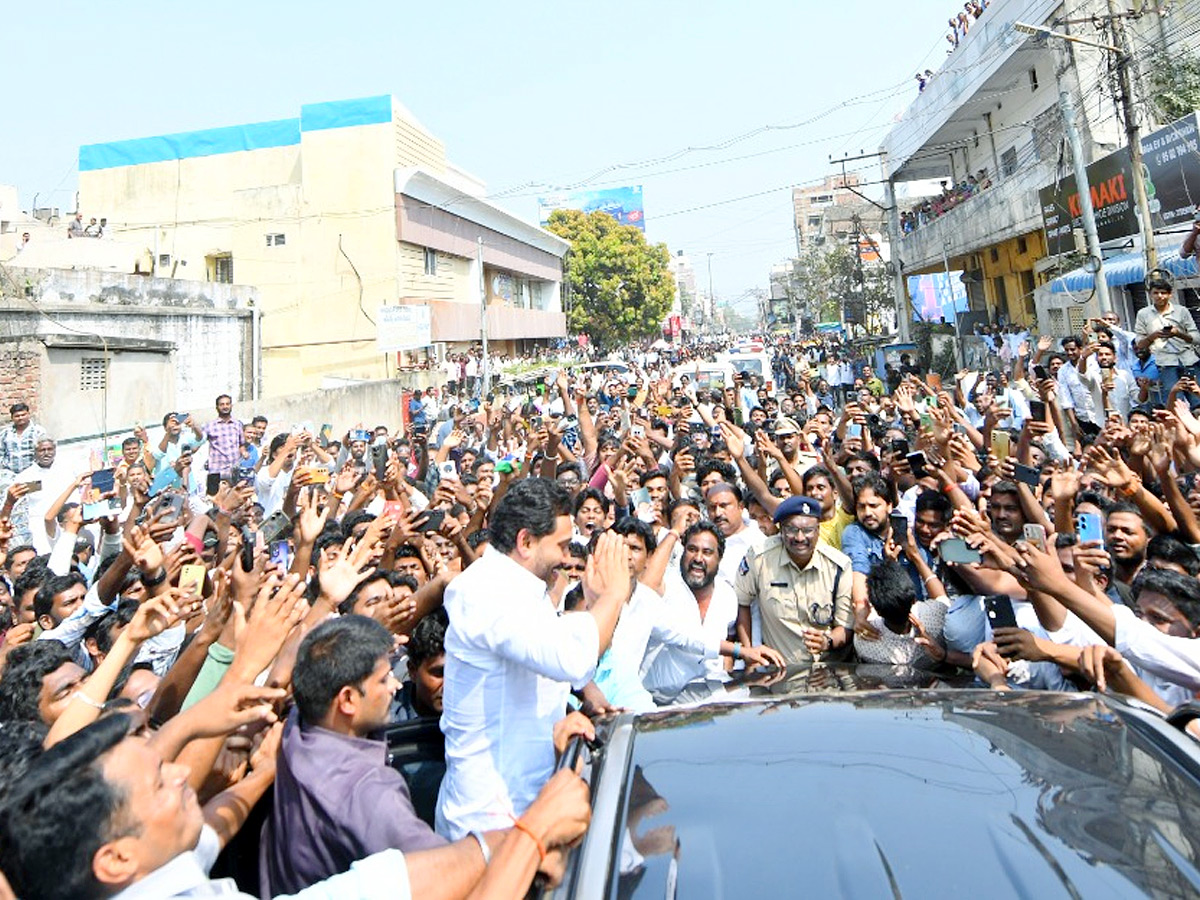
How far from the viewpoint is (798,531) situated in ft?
13.8

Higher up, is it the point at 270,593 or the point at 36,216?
the point at 36,216

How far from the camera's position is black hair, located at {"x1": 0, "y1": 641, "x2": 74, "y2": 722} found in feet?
9.93

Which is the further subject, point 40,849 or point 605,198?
point 605,198

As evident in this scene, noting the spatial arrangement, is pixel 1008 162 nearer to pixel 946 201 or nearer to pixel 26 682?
pixel 946 201

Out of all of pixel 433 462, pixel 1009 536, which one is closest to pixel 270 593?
pixel 1009 536

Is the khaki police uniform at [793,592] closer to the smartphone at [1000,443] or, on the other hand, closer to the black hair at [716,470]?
the black hair at [716,470]

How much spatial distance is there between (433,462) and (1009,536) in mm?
6285

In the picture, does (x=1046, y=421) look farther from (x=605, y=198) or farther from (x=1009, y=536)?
(x=605, y=198)

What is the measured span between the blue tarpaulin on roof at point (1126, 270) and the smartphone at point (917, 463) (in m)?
9.73

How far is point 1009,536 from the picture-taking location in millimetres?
4648

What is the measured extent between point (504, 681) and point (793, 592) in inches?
84.7

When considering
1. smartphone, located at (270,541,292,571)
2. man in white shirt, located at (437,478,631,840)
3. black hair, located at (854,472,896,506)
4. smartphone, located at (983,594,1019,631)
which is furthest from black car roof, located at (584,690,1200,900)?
smartphone, located at (270,541,292,571)

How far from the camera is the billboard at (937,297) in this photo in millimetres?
27989

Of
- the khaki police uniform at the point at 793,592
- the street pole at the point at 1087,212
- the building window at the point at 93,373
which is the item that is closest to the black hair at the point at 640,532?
the khaki police uniform at the point at 793,592
